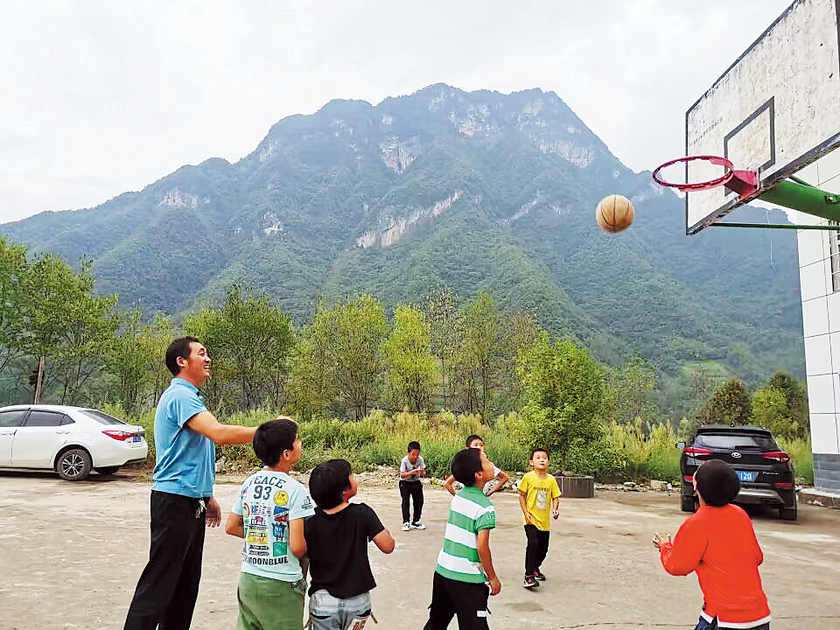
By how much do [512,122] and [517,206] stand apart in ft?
169

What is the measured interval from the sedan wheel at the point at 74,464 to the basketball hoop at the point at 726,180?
11.8m

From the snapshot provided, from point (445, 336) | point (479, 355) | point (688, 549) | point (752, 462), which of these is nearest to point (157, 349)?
point (479, 355)

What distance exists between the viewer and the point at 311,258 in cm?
8225

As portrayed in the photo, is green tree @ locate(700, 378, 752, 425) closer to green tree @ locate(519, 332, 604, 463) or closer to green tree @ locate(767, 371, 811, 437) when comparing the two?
green tree @ locate(767, 371, 811, 437)

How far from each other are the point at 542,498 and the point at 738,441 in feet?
21.3

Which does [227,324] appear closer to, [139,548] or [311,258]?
[139,548]

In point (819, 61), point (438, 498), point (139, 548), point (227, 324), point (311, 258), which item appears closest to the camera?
point (819, 61)

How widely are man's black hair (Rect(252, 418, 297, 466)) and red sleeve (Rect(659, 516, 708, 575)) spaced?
1.87 meters

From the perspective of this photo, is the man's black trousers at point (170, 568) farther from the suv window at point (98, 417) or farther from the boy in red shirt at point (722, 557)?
the suv window at point (98, 417)

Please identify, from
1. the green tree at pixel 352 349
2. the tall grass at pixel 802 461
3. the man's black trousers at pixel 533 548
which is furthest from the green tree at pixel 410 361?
the man's black trousers at pixel 533 548

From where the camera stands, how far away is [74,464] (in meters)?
13.3

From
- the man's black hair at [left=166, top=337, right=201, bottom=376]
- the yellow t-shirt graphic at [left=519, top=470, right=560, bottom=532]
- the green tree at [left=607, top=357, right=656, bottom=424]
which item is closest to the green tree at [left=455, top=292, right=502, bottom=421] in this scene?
the green tree at [left=607, top=357, right=656, bottom=424]

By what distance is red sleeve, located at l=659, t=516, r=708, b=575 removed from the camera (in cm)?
311

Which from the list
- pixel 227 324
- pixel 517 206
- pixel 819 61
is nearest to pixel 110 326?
pixel 227 324
